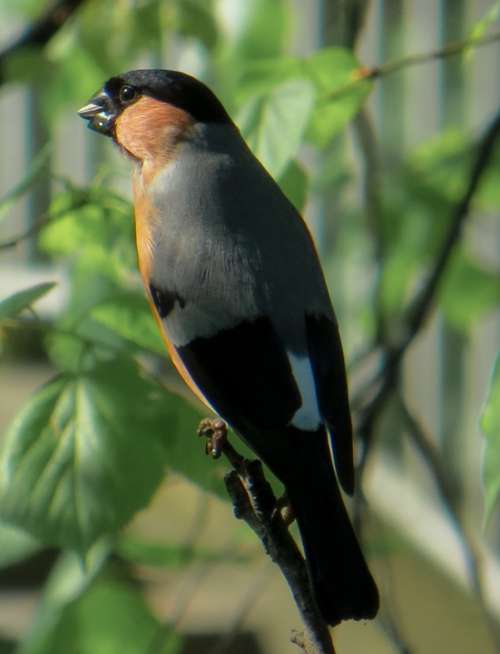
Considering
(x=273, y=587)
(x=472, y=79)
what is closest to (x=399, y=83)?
(x=472, y=79)

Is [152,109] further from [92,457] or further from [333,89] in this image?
[92,457]

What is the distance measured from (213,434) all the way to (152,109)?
0.46 meters

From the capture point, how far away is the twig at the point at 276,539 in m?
0.86

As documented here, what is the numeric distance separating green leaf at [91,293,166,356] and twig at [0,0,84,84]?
50 cm

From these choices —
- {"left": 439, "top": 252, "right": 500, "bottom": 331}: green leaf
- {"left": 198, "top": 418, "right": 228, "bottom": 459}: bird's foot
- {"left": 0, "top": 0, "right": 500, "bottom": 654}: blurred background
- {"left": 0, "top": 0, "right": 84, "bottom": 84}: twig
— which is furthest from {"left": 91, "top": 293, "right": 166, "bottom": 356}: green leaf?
{"left": 439, "top": 252, "right": 500, "bottom": 331}: green leaf

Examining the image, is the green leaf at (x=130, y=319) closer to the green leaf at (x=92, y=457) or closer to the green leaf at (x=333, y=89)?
the green leaf at (x=92, y=457)

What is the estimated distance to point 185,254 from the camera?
3.76ft

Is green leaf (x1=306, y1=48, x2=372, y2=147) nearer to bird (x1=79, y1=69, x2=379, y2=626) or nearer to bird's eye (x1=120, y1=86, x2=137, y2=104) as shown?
bird (x1=79, y1=69, x2=379, y2=626)

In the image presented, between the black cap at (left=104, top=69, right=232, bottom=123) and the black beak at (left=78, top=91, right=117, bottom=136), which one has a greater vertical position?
the black cap at (left=104, top=69, right=232, bottom=123)

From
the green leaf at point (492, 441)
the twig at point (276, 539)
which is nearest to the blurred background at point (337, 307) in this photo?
the green leaf at point (492, 441)

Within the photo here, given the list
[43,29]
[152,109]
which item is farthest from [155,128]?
[43,29]

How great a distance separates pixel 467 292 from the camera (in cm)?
184

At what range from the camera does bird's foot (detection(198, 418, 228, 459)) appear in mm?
1091

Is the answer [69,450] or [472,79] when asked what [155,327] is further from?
[472,79]
